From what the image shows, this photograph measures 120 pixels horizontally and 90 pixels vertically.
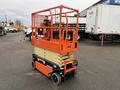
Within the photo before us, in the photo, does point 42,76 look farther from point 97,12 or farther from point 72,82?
point 97,12

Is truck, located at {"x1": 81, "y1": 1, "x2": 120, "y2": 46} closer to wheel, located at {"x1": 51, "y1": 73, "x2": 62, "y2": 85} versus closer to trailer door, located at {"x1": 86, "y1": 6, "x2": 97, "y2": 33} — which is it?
trailer door, located at {"x1": 86, "y1": 6, "x2": 97, "y2": 33}

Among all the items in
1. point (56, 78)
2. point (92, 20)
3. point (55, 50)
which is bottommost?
point (56, 78)

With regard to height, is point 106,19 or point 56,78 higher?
point 106,19

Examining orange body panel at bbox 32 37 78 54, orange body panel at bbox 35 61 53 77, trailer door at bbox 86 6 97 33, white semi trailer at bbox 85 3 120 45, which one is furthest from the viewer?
trailer door at bbox 86 6 97 33

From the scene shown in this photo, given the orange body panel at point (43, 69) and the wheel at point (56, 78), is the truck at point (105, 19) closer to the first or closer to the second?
the orange body panel at point (43, 69)

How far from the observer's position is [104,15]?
37.1 feet

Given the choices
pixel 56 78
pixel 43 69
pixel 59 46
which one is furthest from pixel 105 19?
pixel 56 78

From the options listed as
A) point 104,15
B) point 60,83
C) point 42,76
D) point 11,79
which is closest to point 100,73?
point 60,83

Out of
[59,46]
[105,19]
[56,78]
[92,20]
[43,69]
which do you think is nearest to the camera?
[59,46]

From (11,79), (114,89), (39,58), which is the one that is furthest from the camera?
(39,58)

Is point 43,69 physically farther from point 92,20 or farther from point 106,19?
point 92,20

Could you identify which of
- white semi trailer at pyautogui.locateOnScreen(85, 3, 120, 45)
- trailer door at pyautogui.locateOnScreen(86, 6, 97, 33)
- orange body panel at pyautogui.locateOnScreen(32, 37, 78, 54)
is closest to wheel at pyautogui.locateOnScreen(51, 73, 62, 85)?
orange body panel at pyautogui.locateOnScreen(32, 37, 78, 54)

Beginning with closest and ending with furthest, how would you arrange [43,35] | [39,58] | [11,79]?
1. [11,79]
2. [39,58]
3. [43,35]

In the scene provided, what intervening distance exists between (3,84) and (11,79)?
376 millimetres
